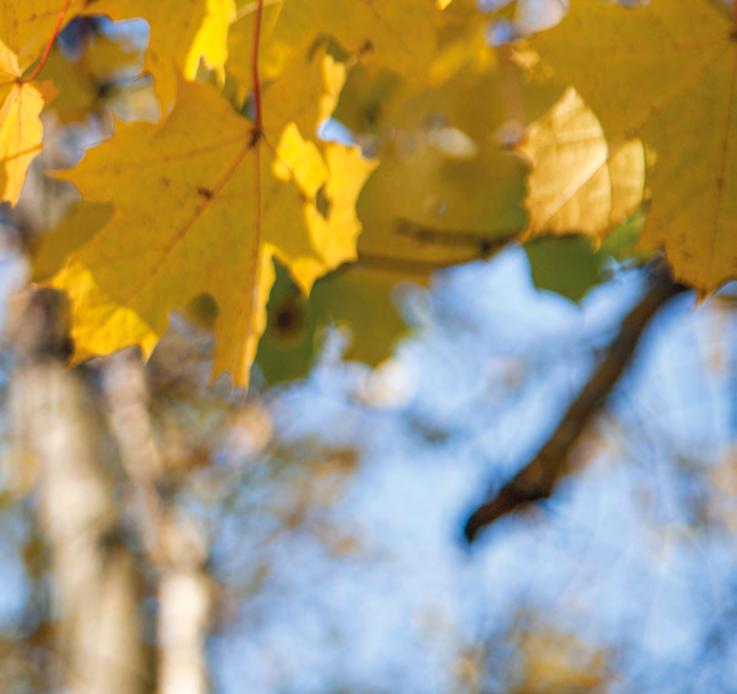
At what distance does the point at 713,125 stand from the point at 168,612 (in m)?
1.94

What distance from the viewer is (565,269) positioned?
1.49 metres

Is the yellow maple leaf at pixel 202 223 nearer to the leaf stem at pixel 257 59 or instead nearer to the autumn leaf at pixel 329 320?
the leaf stem at pixel 257 59

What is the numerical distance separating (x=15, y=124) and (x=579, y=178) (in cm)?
65

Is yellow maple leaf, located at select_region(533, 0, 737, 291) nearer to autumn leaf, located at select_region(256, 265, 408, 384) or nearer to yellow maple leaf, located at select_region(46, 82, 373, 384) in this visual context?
yellow maple leaf, located at select_region(46, 82, 373, 384)

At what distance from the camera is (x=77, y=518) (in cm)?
216

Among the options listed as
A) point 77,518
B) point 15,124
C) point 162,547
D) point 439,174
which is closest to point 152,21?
point 15,124

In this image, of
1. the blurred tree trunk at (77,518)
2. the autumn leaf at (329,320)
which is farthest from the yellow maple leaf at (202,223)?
the blurred tree trunk at (77,518)

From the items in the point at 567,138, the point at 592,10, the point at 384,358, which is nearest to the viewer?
the point at 592,10

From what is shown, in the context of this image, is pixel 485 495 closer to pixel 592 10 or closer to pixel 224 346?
pixel 224 346

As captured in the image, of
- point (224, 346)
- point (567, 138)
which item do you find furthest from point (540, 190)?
point (224, 346)

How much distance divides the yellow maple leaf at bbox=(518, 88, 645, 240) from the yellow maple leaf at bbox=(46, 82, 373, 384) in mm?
213

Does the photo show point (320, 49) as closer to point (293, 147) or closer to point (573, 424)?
point (293, 147)

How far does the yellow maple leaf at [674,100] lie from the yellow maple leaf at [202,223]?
288mm

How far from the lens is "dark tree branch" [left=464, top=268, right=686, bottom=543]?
1.51 meters
